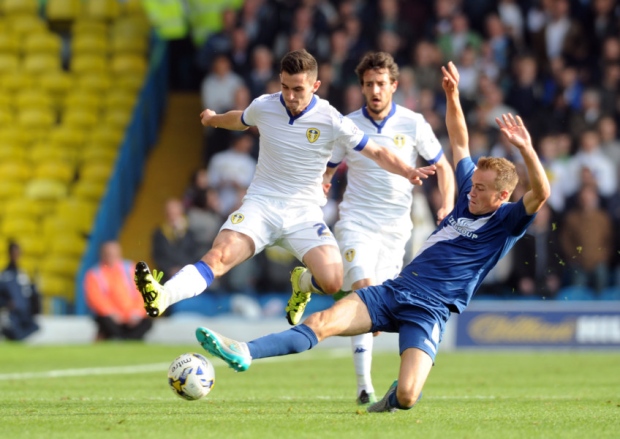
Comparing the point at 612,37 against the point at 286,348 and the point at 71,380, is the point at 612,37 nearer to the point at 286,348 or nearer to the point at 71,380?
the point at 71,380

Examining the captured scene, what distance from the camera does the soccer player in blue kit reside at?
724 centimetres

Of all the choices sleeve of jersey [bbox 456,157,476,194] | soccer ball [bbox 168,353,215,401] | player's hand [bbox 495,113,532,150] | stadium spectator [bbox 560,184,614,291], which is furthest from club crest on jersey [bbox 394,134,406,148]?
stadium spectator [bbox 560,184,614,291]

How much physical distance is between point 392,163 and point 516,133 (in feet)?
4.19

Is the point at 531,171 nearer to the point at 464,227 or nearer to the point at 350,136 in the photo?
Answer: the point at 464,227

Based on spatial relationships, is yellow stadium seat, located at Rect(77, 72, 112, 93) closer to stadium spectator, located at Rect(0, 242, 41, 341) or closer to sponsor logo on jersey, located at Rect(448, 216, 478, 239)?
stadium spectator, located at Rect(0, 242, 41, 341)

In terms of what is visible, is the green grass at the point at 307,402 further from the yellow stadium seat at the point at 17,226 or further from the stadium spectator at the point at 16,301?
the yellow stadium seat at the point at 17,226

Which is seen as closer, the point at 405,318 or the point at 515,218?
the point at 515,218

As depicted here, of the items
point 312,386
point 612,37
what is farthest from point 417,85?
point 312,386

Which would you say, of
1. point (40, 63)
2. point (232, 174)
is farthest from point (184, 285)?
point (40, 63)

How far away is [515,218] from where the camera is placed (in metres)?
7.31

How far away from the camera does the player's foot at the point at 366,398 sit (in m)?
8.62

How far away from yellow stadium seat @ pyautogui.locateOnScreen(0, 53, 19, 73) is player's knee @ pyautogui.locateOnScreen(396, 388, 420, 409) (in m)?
16.8

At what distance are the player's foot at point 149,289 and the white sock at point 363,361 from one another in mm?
1910

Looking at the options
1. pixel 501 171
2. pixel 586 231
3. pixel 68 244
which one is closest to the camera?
pixel 501 171
